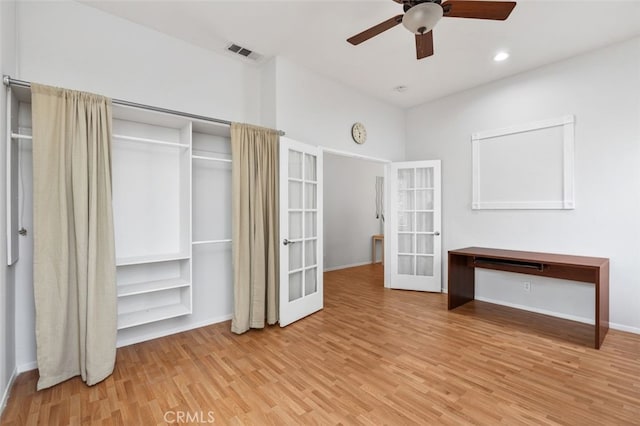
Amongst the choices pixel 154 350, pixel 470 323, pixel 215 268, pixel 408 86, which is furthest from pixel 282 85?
pixel 470 323

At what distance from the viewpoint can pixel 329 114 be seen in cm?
403

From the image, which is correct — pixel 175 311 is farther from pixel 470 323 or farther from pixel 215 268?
pixel 470 323

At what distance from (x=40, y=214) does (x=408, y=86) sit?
434 centimetres

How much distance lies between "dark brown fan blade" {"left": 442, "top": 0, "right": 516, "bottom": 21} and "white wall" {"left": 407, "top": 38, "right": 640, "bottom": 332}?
216 centimetres

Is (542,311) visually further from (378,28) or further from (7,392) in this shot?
(7,392)

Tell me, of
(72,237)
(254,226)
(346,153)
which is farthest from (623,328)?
(72,237)

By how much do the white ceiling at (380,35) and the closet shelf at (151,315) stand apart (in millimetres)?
2742

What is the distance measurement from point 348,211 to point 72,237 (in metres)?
5.32

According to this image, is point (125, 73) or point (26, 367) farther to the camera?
point (125, 73)

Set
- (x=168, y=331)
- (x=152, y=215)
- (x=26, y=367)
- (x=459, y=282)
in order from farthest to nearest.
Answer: (x=459, y=282), (x=168, y=331), (x=152, y=215), (x=26, y=367)

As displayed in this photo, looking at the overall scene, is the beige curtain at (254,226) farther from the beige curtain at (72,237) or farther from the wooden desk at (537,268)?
the wooden desk at (537,268)

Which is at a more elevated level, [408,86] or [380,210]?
[408,86]

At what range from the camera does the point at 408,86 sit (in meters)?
4.30

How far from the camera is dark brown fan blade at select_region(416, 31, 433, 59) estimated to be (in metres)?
2.30
